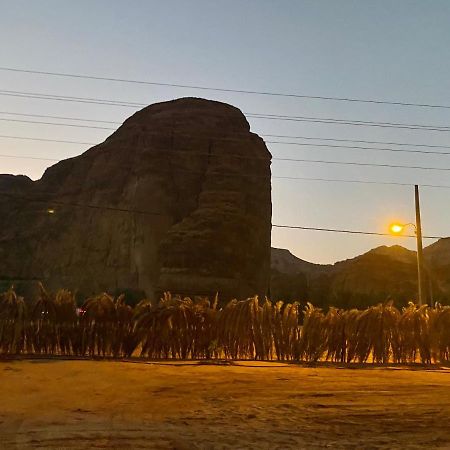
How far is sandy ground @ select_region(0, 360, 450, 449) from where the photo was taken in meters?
5.96

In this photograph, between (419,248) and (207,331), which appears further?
(419,248)

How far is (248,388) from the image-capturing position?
946cm

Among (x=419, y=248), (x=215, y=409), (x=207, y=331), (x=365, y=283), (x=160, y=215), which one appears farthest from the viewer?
(x=365, y=283)

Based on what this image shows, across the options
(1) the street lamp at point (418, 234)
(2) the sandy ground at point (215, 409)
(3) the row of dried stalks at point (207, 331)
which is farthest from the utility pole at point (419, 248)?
(2) the sandy ground at point (215, 409)

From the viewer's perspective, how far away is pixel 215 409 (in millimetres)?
7574

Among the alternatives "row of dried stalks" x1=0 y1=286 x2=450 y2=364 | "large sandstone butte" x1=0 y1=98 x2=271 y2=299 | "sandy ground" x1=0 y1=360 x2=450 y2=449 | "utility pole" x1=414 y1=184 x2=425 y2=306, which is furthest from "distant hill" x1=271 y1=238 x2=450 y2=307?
"sandy ground" x1=0 y1=360 x2=450 y2=449

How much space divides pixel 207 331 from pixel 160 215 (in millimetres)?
44211

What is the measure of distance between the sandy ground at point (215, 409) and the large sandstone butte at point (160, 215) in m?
40.7

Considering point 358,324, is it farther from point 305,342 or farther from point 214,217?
point 214,217

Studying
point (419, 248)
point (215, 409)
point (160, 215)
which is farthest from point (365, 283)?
point (215, 409)

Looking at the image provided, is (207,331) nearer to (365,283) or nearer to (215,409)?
(215,409)

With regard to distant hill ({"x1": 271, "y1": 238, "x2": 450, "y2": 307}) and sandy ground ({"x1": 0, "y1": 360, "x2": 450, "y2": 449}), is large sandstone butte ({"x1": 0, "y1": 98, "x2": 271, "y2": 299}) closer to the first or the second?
distant hill ({"x1": 271, "y1": 238, "x2": 450, "y2": 307})

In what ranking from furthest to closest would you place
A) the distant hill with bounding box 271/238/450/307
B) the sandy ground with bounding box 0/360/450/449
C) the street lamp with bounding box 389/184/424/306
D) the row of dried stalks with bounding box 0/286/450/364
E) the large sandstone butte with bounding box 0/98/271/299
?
the distant hill with bounding box 271/238/450/307 < the large sandstone butte with bounding box 0/98/271/299 < the street lamp with bounding box 389/184/424/306 < the row of dried stalks with bounding box 0/286/450/364 < the sandy ground with bounding box 0/360/450/449

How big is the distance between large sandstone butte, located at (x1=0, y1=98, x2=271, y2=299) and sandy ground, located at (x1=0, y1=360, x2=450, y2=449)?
40.7 m
